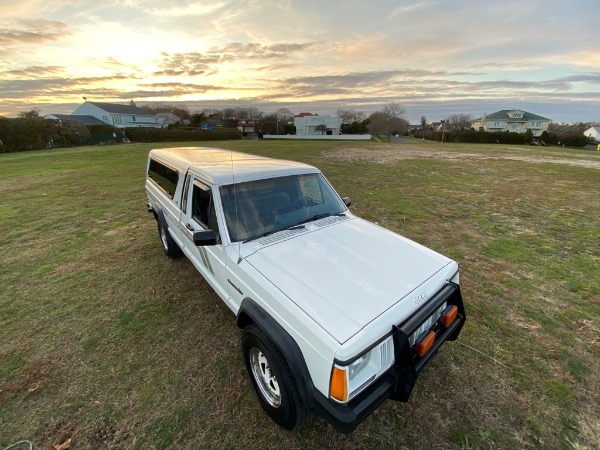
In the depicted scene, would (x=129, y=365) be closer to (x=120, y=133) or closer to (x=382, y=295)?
(x=382, y=295)

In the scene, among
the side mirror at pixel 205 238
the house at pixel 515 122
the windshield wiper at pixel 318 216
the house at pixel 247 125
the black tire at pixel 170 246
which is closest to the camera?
the side mirror at pixel 205 238

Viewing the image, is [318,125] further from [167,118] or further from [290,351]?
[290,351]

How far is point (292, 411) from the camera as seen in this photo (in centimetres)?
196

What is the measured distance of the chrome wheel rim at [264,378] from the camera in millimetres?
2191

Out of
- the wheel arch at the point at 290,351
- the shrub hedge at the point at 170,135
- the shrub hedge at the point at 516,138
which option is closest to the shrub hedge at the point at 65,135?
the shrub hedge at the point at 170,135

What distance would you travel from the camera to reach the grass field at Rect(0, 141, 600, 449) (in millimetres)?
2135

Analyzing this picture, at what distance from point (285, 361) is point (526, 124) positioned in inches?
4063

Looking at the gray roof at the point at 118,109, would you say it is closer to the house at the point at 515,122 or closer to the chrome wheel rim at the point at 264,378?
the chrome wheel rim at the point at 264,378

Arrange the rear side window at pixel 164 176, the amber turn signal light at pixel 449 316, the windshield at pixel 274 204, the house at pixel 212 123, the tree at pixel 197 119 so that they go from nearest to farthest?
Result: 1. the amber turn signal light at pixel 449 316
2. the windshield at pixel 274 204
3. the rear side window at pixel 164 176
4. the house at pixel 212 123
5. the tree at pixel 197 119

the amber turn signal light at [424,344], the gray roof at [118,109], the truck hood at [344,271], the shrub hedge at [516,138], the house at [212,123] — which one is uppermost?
the gray roof at [118,109]

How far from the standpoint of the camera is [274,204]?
9.82 ft

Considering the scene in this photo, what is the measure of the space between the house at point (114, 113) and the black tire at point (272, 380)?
7046 cm

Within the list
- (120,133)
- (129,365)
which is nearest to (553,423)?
(129,365)

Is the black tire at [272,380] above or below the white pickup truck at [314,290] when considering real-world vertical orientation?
below
